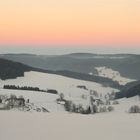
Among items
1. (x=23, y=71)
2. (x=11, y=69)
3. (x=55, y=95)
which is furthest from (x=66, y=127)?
(x=23, y=71)

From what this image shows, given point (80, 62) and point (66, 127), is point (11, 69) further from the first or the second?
point (66, 127)

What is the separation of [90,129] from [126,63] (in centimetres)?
462

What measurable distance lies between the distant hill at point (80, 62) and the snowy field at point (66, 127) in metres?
3.48

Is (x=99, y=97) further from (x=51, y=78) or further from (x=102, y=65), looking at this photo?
(x=51, y=78)

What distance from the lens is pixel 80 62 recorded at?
28.1 ft

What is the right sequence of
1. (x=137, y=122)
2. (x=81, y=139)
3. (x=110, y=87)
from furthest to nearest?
(x=110, y=87) → (x=137, y=122) → (x=81, y=139)

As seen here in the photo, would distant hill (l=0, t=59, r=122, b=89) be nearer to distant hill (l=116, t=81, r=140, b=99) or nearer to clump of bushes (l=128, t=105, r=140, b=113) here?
distant hill (l=116, t=81, r=140, b=99)

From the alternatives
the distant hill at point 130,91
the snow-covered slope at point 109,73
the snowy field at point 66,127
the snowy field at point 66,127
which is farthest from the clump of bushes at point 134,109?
the snow-covered slope at point 109,73

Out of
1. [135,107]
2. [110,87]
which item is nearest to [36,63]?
[110,87]

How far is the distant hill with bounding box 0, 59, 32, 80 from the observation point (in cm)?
812

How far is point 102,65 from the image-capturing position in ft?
29.2

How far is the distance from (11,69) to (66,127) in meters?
4.74

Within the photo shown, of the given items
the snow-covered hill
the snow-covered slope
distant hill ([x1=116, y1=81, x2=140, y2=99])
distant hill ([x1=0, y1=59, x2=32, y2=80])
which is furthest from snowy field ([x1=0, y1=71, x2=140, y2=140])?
the snow-covered slope

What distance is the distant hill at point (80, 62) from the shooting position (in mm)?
8336
